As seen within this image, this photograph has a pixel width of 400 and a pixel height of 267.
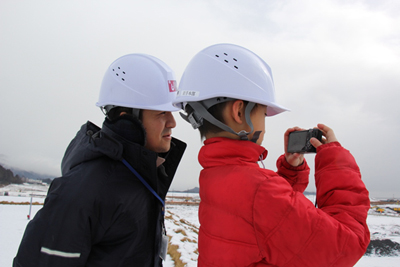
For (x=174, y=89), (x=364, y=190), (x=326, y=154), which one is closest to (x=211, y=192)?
(x=326, y=154)

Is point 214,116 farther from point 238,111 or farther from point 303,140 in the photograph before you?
point 303,140

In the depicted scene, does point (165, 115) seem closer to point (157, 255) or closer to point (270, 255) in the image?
point (157, 255)

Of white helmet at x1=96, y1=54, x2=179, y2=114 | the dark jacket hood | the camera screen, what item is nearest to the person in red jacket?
the camera screen

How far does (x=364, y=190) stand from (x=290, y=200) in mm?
519

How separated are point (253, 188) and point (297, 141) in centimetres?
78

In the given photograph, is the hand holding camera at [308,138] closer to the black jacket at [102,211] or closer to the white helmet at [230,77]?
the white helmet at [230,77]

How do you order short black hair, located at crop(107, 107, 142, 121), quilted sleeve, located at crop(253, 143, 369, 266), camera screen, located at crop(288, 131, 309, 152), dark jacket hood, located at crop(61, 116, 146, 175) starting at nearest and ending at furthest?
quilted sleeve, located at crop(253, 143, 369, 266) → camera screen, located at crop(288, 131, 309, 152) → dark jacket hood, located at crop(61, 116, 146, 175) → short black hair, located at crop(107, 107, 142, 121)

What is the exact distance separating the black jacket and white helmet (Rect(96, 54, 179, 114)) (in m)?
0.41

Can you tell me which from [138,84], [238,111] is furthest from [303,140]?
[138,84]

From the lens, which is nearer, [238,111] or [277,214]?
[277,214]

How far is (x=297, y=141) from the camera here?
2.00 m

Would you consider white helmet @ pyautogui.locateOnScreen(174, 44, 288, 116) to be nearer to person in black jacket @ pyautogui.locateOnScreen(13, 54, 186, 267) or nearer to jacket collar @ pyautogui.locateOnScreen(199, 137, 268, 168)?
jacket collar @ pyautogui.locateOnScreen(199, 137, 268, 168)

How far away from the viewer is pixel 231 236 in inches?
58.0

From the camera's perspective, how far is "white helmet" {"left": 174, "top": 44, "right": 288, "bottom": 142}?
70.9 inches
